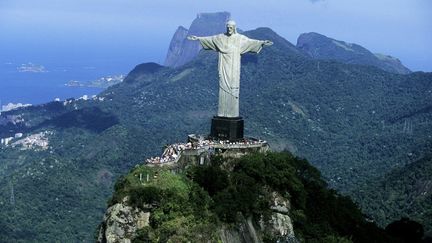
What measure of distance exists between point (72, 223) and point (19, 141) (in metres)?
79.7

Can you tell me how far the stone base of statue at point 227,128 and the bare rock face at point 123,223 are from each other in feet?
23.4

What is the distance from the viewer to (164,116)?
179625 millimetres

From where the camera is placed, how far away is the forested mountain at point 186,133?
9569cm

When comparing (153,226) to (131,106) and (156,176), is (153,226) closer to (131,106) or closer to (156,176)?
(156,176)

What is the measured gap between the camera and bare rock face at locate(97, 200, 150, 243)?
83.7 ft

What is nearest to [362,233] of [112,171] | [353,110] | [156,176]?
[156,176]

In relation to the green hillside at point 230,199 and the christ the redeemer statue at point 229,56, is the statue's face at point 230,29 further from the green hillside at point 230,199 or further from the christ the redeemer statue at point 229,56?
the green hillside at point 230,199

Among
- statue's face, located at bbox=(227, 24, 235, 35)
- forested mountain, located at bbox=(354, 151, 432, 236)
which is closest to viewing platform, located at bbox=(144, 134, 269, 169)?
statue's face, located at bbox=(227, 24, 235, 35)

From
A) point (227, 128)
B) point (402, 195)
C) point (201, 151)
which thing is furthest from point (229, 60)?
point (402, 195)

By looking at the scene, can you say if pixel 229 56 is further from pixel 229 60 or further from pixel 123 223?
pixel 123 223

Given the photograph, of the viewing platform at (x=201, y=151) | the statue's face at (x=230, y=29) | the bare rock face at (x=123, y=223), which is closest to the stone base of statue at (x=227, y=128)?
the viewing platform at (x=201, y=151)

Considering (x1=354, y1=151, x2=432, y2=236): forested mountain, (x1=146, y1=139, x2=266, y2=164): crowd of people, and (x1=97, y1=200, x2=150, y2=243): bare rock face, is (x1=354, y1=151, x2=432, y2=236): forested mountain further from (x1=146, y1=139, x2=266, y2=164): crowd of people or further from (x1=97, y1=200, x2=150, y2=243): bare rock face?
(x1=97, y1=200, x2=150, y2=243): bare rock face

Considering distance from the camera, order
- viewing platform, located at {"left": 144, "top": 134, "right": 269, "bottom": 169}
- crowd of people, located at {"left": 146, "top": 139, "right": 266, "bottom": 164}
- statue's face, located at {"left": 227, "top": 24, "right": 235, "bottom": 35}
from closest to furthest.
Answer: viewing platform, located at {"left": 144, "top": 134, "right": 269, "bottom": 169}, crowd of people, located at {"left": 146, "top": 139, "right": 266, "bottom": 164}, statue's face, located at {"left": 227, "top": 24, "right": 235, "bottom": 35}

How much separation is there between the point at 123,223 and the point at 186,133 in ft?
400
